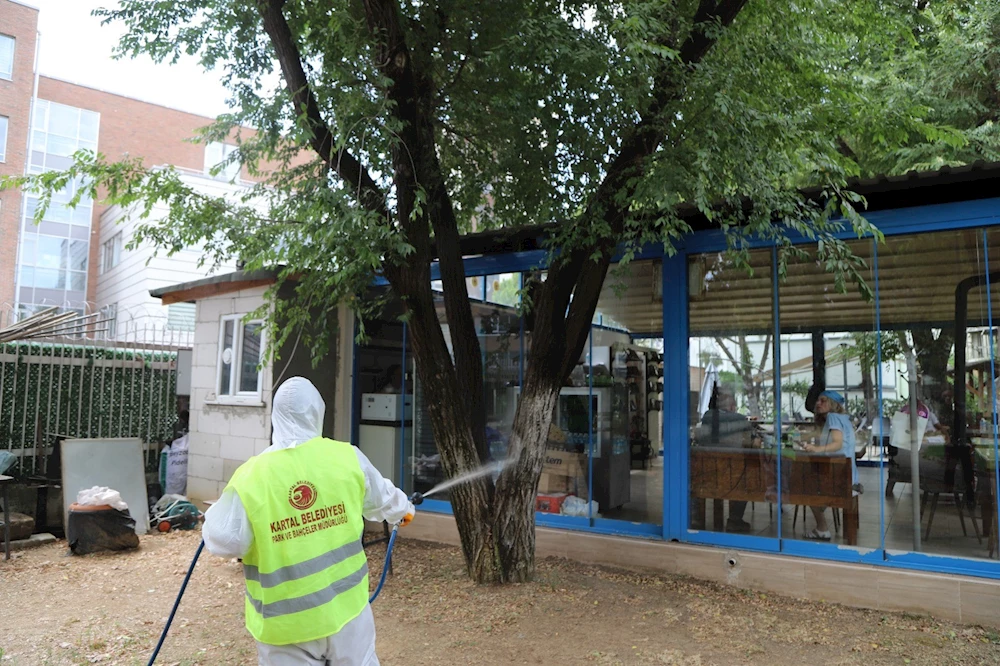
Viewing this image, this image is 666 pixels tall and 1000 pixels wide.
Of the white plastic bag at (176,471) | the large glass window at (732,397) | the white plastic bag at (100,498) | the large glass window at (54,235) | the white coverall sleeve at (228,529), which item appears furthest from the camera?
the large glass window at (54,235)

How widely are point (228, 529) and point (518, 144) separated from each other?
4.89 m

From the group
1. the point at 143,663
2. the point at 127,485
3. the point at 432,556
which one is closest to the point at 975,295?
the point at 432,556

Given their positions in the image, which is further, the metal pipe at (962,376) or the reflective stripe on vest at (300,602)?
A: the metal pipe at (962,376)

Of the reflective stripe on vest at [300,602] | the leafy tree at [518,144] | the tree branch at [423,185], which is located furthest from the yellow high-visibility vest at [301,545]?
the tree branch at [423,185]

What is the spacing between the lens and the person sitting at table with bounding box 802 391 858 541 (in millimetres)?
6527

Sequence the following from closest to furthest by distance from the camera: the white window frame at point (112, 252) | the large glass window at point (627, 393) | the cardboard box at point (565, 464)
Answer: the large glass window at point (627, 393) < the cardboard box at point (565, 464) < the white window frame at point (112, 252)

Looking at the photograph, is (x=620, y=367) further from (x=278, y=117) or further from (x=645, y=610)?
(x=278, y=117)

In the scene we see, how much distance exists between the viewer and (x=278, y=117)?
Answer: 23.8 ft

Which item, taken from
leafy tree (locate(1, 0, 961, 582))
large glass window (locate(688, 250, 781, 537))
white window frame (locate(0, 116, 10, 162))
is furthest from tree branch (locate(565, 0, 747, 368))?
white window frame (locate(0, 116, 10, 162))

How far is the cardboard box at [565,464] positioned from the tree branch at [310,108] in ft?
10.8

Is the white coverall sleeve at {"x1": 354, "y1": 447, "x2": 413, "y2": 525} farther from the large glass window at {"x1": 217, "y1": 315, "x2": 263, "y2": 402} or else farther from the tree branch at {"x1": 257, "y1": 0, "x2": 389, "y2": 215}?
the large glass window at {"x1": 217, "y1": 315, "x2": 263, "y2": 402}

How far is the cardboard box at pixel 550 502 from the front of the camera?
312 inches

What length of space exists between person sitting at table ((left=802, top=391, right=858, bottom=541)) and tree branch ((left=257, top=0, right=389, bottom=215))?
14.3 ft

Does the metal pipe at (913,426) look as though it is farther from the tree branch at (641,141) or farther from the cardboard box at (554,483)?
the cardboard box at (554,483)
